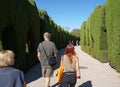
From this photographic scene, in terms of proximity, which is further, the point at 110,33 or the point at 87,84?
the point at 110,33

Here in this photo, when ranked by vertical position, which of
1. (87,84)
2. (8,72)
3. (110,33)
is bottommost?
(87,84)

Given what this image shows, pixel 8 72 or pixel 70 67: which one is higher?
pixel 8 72

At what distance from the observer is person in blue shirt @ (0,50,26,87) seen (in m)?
4.66

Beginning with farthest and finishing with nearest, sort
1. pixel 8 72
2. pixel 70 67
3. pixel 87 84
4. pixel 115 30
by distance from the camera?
pixel 115 30, pixel 87 84, pixel 70 67, pixel 8 72

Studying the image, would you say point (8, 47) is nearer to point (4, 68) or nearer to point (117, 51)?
point (117, 51)

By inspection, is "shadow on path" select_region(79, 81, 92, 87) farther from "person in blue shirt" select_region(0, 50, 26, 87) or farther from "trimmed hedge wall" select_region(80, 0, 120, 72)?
"person in blue shirt" select_region(0, 50, 26, 87)

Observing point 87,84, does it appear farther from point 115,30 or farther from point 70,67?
point 115,30

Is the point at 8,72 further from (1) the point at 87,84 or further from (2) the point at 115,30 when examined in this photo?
(2) the point at 115,30

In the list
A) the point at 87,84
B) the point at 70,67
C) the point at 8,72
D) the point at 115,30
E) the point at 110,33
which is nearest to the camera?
the point at 8,72

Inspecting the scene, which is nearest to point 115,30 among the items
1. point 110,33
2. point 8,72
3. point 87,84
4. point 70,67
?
point 110,33

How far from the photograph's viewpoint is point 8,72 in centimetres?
471

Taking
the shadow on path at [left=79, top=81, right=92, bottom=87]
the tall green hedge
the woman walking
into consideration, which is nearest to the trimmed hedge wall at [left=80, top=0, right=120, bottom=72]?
the tall green hedge

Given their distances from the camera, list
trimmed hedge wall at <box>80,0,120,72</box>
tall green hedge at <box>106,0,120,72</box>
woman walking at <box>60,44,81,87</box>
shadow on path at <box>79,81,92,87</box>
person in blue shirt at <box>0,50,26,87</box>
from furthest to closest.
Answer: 1. trimmed hedge wall at <box>80,0,120,72</box>
2. tall green hedge at <box>106,0,120,72</box>
3. shadow on path at <box>79,81,92,87</box>
4. woman walking at <box>60,44,81,87</box>
5. person in blue shirt at <box>0,50,26,87</box>

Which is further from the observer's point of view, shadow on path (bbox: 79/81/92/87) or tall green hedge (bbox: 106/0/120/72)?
tall green hedge (bbox: 106/0/120/72)
